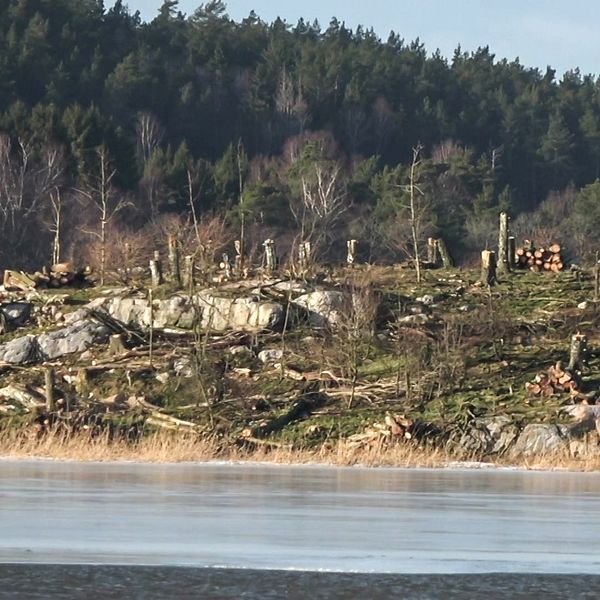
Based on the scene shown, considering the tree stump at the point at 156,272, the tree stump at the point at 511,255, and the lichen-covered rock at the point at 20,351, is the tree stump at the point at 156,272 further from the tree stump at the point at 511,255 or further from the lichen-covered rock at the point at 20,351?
the tree stump at the point at 511,255

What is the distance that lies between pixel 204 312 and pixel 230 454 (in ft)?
34.7

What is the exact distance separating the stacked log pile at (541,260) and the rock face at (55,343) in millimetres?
11787

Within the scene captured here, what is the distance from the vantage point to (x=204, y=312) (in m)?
39.3

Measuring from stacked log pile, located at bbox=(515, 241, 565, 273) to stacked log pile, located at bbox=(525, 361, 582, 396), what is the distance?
419 inches

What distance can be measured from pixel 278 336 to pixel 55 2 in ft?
306

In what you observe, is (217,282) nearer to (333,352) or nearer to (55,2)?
(333,352)

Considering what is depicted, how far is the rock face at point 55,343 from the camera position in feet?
129

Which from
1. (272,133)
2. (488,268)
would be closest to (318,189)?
(272,133)

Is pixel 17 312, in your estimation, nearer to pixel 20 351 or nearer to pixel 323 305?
pixel 20 351

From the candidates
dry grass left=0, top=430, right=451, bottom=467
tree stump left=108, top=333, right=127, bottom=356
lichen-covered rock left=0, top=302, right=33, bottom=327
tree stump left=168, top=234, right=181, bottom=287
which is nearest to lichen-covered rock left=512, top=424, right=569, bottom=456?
dry grass left=0, top=430, right=451, bottom=467

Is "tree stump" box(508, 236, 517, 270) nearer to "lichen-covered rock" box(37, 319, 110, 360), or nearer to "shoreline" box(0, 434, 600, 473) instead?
"lichen-covered rock" box(37, 319, 110, 360)

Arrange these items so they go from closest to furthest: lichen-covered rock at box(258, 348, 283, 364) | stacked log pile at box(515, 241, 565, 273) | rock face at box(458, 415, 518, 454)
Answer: rock face at box(458, 415, 518, 454), lichen-covered rock at box(258, 348, 283, 364), stacked log pile at box(515, 241, 565, 273)

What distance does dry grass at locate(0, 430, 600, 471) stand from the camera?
89.9 feet

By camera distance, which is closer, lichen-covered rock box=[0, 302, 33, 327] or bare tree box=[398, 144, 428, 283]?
lichen-covered rock box=[0, 302, 33, 327]
